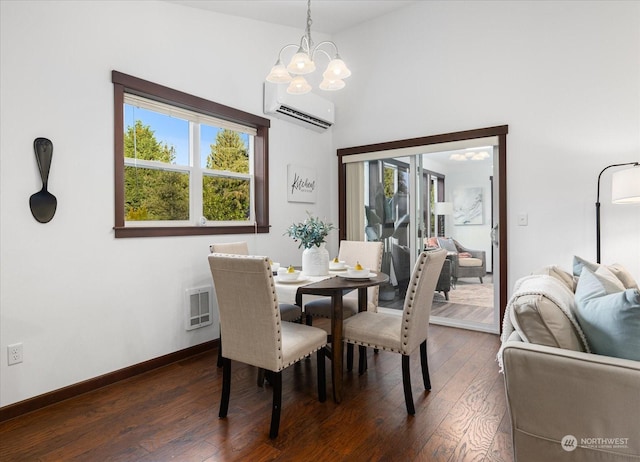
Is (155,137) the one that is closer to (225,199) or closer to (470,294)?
(225,199)

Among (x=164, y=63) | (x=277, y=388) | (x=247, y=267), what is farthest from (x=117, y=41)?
(x=277, y=388)

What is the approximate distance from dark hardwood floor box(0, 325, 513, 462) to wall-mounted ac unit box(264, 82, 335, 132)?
2.55 meters

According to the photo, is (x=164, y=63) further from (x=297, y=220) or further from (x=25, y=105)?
(x=297, y=220)

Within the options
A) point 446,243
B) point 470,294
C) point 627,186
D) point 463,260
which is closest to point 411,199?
point 446,243

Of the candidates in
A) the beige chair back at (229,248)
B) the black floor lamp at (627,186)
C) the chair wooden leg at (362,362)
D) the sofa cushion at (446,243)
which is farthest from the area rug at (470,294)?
the beige chair back at (229,248)

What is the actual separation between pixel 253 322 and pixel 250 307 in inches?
3.3

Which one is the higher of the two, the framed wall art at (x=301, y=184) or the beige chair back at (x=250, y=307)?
the framed wall art at (x=301, y=184)

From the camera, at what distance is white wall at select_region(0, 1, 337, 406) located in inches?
83.7

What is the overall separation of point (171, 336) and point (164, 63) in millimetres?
2180

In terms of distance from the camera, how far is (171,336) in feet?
9.67

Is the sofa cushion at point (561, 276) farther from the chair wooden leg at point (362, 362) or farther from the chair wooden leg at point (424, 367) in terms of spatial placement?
the chair wooden leg at point (362, 362)

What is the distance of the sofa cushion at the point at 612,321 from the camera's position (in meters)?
1.12

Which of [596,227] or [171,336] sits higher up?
[596,227]

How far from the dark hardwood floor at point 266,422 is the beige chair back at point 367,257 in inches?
24.3
